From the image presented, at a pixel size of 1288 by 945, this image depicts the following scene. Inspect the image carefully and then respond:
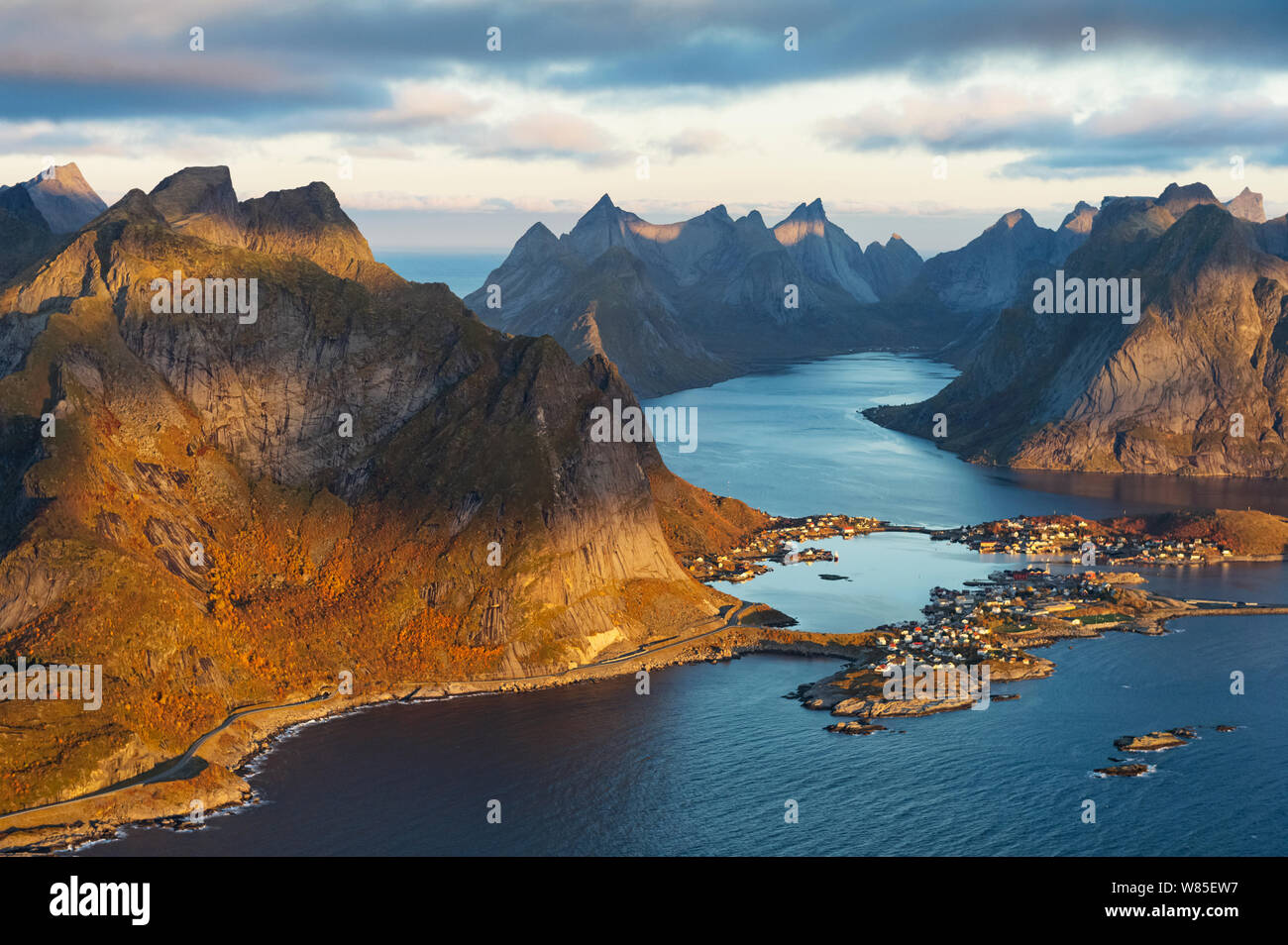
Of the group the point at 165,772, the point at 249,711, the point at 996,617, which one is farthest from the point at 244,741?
the point at 996,617

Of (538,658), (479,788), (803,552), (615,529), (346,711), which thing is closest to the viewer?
(479,788)

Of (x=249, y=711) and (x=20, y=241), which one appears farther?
(x=20, y=241)

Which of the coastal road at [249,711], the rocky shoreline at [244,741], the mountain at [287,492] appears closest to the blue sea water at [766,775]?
the rocky shoreline at [244,741]

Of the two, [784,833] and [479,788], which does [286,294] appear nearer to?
[479,788]

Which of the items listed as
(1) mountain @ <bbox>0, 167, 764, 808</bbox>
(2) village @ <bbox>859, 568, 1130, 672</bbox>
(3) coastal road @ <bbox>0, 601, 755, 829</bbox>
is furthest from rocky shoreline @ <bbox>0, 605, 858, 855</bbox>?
(2) village @ <bbox>859, 568, 1130, 672</bbox>

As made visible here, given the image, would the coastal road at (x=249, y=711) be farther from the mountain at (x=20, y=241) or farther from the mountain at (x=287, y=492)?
the mountain at (x=20, y=241)

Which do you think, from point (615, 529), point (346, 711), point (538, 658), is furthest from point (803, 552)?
point (346, 711)

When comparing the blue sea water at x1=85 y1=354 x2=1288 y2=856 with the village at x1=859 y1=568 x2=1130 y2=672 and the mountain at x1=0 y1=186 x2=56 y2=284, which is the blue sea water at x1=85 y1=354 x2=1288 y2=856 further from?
A: the mountain at x1=0 y1=186 x2=56 y2=284

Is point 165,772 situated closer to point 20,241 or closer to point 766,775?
point 766,775

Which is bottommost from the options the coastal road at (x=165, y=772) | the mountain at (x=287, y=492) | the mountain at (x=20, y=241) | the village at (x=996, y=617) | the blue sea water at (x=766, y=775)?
the blue sea water at (x=766, y=775)
